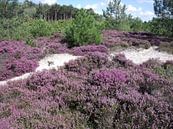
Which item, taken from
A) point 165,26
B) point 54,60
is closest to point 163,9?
point 165,26

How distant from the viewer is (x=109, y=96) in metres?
8.95

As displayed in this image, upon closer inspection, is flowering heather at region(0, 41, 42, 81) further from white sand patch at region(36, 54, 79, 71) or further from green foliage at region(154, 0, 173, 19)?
green foliage at region(154, 0, 173, 19)

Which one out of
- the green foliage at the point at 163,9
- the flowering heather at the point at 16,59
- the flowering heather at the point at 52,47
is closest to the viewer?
the flowering heather at the point at 16,59

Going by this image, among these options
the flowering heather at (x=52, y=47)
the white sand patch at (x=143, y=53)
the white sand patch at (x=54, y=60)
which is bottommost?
the white sand patch at (x=54, y=60)

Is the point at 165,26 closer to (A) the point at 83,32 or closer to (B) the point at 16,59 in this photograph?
(A) the point at 83,32

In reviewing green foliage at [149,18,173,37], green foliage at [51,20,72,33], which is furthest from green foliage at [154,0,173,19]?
green foliage at [51,20,72,33]

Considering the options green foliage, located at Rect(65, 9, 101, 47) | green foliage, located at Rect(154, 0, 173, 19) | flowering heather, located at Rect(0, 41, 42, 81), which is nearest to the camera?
flowering heather, located at Rect(0, 41, 42, 81)

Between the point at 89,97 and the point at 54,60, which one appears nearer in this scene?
the point at 89,97

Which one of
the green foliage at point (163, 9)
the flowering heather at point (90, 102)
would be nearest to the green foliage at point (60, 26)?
the green foliage at point (163, 9)

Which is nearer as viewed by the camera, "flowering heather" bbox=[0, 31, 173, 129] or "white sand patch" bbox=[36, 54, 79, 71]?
"flowering heather" bbox=[0, 31, 173, 129]

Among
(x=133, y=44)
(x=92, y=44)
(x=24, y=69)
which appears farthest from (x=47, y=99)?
(x=133, y=44)

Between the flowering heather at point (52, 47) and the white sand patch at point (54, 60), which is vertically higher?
the flowering heather at point (52, 47)

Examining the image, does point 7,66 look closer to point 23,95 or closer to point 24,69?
point 24,69

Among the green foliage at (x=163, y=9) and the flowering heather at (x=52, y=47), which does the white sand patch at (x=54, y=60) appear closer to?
the flowering heather at (x=52, y=47)
